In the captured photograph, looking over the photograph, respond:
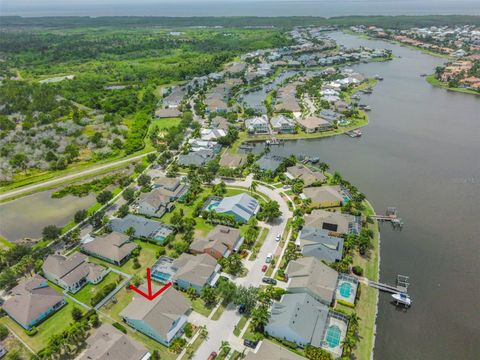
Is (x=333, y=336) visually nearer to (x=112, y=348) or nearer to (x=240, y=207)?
(x=112, y=348)

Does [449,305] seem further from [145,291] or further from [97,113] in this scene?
[97,113]

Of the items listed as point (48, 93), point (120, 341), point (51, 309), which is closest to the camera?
point (120, 341)

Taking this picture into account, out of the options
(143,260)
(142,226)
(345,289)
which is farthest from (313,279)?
(142,226)

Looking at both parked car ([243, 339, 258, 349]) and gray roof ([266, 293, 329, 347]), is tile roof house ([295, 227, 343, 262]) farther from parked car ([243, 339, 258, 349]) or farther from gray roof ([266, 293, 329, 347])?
parked car ([243, 339, 258, 349])

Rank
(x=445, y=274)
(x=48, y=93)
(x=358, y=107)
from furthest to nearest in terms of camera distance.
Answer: (x=48, y=93)
(x=358, y=107)
(x=445, y=274)

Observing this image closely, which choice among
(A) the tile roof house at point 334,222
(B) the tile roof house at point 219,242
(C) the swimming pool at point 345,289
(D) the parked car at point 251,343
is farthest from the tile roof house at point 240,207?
(D) the parked car at point 251,343

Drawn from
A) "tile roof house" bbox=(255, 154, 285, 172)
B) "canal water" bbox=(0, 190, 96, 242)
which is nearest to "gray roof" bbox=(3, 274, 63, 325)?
"canal water" bbox=(0, 190, 96, 242)

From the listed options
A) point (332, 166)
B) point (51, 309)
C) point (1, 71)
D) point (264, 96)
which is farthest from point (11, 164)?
point (1, 71)
